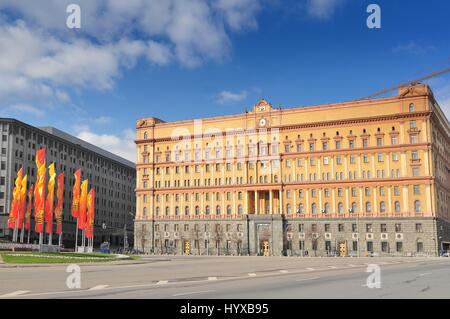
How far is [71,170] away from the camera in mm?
148750

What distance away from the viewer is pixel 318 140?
→ 10838 centimetres

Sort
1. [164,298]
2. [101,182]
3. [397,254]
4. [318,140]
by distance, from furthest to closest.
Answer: [101,182] → [318,140] → [397,254] → [164,298]

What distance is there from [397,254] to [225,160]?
41.8 metres

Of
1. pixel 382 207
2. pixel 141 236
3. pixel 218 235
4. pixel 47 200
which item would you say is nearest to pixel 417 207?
pixel 382 207

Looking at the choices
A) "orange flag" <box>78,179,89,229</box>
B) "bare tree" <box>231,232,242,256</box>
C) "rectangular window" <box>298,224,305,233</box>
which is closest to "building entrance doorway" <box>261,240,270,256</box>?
"bare tree" <box>231,232,242,256</box>

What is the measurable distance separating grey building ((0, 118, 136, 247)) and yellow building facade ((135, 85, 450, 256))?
58.3ft

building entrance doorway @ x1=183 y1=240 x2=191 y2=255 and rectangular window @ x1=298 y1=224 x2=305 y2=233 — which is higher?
rectangular window @ x1=298 y1=224 x2=305 y2=233

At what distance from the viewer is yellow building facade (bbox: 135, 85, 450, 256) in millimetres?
98688

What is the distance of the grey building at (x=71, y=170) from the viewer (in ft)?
399

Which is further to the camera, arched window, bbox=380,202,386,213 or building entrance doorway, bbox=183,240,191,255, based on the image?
building entrance doorway, bbox=183,240,191,255

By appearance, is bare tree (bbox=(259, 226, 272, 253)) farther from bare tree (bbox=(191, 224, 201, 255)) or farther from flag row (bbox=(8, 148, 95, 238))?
flag row (bbox=(8, 148, 95, 238))

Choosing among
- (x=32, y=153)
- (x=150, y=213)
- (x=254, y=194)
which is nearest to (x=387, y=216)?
(x=254, y=194)

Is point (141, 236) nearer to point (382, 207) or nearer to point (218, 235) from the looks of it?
point (218, 235)

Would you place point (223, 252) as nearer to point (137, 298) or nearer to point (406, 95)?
point (406, 95)
